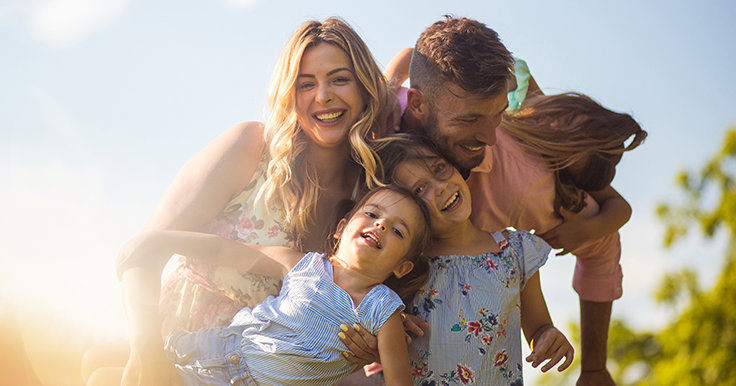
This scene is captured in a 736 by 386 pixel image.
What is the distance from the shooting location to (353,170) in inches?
106

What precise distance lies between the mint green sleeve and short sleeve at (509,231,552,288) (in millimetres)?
991

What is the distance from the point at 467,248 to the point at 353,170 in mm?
692

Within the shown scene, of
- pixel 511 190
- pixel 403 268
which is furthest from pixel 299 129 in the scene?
pixel 511 190

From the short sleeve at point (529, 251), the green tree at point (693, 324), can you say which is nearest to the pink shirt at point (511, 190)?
the short sleeve at point (529, 251)

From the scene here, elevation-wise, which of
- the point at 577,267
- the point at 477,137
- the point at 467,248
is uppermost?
the point at 477,137

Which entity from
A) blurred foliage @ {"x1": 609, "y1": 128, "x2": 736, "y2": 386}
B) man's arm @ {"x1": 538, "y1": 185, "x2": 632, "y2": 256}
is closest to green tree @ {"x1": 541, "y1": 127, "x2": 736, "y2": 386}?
blurred foliage @ {"x1": 609, "y1": 128, "x2": 736, "y2": 386}

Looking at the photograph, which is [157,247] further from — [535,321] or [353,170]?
[535,321]

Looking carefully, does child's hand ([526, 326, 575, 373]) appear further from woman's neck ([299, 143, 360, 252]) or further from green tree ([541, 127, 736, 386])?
green tree ([541, 127, 736, 386])

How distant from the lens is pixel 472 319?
2.21m

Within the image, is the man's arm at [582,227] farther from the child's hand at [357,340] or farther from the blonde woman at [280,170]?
the child's hand at [357,340]

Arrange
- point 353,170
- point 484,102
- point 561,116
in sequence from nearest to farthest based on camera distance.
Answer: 1. point 484,102
2. point 353,170
3. point 561,116

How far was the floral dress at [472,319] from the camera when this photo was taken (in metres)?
2.18

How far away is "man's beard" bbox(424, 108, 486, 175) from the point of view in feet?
8.20

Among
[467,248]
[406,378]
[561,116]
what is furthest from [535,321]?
[561,116]
